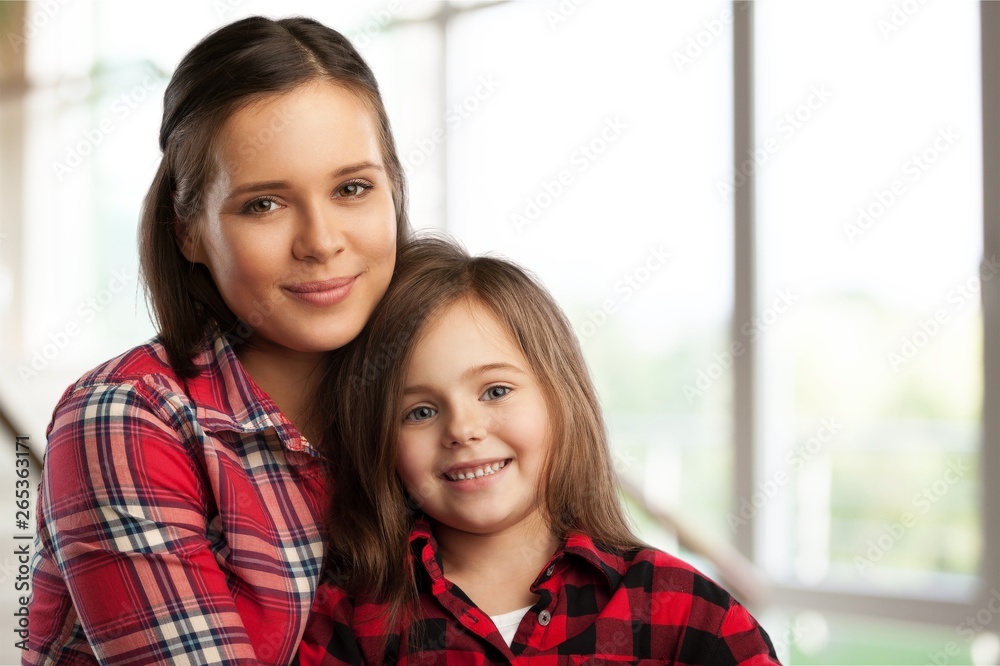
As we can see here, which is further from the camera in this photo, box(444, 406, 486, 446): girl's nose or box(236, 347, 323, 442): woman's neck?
box(236, 347, 323, 442): woman's neck

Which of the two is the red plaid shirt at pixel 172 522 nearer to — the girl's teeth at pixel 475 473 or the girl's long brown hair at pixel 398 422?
the girl's long brown hair at pixel 398 422

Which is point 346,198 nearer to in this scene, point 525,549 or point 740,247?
point 525,549

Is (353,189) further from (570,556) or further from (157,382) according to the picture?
(570,556)

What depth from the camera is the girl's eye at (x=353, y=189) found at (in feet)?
4.41

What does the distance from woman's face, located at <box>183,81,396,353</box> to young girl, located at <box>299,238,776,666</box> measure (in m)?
0.10

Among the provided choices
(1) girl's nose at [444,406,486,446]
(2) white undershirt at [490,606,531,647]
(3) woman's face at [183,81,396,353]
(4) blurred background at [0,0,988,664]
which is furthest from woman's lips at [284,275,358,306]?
(4) blurred background at [0,0,988,664]

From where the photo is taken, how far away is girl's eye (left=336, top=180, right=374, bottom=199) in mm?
1343

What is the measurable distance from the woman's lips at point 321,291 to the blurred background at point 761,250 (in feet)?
6.14

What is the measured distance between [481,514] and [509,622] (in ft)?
0.50

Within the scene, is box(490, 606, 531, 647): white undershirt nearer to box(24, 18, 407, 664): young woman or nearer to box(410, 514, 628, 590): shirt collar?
box(410, 514, 628, 590): shirt collar

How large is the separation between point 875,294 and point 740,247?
0.60 m

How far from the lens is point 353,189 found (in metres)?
1.35

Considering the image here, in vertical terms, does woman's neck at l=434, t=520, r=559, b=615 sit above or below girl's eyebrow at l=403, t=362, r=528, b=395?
below

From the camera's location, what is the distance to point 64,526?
1172mm
